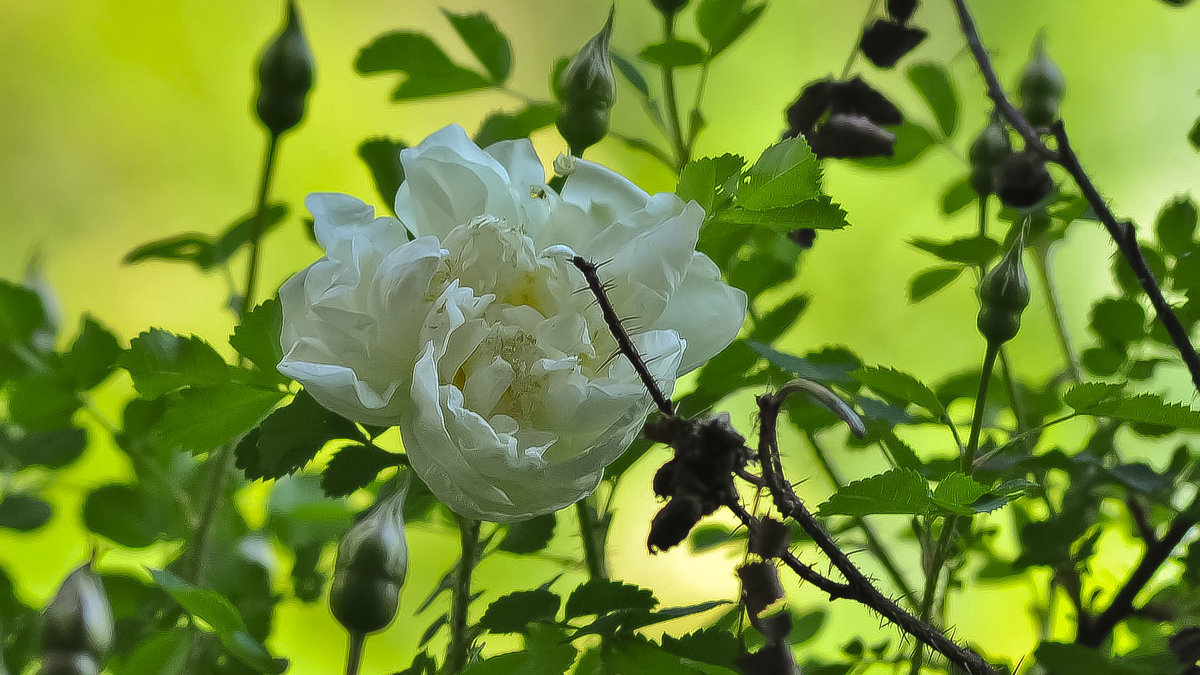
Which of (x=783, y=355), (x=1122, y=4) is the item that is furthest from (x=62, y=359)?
(x=1122, y=4)

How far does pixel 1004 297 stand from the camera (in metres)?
0.29

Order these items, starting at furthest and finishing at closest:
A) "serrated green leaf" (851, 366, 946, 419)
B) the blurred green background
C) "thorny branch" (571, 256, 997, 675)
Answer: the blurred green background
"serrated green leaf" (851, 366, 946, 419)
"thorny branch" (571, 256, 997, 675)

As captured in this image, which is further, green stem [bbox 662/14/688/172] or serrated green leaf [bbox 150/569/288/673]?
green stem [bbox 662/14/688/172]

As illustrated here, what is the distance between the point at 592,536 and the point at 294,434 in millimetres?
107

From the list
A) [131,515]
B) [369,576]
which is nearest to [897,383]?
[369,576]

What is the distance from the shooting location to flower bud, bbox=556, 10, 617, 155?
0.99 feet

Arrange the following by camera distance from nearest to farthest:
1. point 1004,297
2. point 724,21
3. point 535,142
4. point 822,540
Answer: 1. point 822,540
2. point 1004,297
3. point 724,21
4. point 535,142

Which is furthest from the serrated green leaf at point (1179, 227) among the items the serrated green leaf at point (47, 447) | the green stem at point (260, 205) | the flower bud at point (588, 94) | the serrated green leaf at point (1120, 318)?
the serrated green leaf at point (47, 447)

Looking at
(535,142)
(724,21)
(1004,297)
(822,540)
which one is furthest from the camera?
(535,142)

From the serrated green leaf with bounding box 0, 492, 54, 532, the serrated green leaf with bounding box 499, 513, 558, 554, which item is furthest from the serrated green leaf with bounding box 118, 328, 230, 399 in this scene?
the serrated green leaf with bounding box 0, 492, 54, 532

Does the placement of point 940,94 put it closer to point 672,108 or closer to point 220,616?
point 672,108

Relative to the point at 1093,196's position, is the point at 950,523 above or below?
below

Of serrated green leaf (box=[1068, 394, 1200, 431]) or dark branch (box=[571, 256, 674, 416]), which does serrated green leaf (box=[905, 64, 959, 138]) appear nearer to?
serrated green leaf (box=[1068, 394, 1200, 431])

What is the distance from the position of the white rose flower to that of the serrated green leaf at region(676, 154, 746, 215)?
0.4 inches
